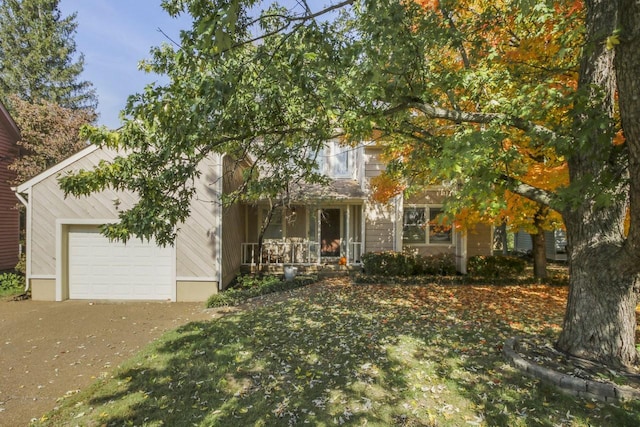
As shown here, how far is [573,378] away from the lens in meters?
3.87

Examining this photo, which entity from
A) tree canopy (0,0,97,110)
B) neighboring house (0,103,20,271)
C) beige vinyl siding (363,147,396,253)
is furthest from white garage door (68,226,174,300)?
tree canopy (0,0,97,110)

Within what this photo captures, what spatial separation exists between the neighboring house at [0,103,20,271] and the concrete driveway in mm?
6508

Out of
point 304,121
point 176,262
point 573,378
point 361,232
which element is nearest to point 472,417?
point 573,378

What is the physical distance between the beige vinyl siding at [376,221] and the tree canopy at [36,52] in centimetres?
2188

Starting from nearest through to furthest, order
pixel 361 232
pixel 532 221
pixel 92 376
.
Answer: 1. pixel 92 376
2. pixel 532 221
3. pixel 361 232

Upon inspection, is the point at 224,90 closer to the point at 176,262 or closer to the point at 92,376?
the point at 92,376

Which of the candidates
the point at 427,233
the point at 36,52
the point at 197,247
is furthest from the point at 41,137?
the point at 427,233

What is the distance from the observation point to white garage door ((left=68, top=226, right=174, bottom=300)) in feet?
30.9

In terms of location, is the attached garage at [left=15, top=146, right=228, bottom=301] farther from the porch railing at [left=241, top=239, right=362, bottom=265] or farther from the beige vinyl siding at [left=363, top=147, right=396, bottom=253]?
the beige vinyl siding at [left=363, top=147, right=396, bottom=253]

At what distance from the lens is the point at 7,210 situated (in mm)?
13898

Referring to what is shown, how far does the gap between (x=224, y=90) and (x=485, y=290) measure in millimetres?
9764

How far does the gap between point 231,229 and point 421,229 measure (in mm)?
7568

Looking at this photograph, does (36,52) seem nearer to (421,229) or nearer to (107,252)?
(107,252)

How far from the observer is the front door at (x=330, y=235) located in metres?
14.0
